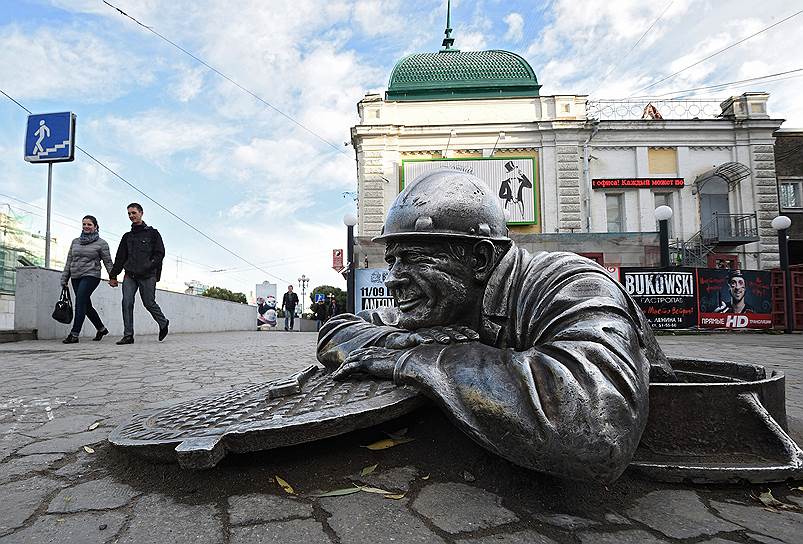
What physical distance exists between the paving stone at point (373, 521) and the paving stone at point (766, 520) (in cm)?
85

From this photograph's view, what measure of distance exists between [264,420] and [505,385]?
724 millimetres

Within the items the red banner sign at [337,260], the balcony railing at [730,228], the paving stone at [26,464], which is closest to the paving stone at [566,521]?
the paving stone at [26,464]

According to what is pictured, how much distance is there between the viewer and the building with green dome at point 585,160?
68.4ft

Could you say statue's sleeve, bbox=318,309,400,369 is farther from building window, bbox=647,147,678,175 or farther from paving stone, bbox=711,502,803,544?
building window, bbox=647,147,678,175

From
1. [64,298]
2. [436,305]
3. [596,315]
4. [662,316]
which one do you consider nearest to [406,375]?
[436,305]

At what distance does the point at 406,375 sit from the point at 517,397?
1.22 feet

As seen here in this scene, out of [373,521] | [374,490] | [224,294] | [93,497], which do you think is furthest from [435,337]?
[224,294]

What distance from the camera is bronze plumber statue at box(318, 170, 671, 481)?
125 centimetres

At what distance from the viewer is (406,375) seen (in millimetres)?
1535

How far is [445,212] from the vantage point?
5.76 feet

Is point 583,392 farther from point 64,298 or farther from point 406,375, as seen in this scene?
point 64,298

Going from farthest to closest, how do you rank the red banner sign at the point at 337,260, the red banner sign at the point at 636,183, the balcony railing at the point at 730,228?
1. the red banner sign at the point at 636,183
2. the balcony railing at the point at 730,228
3. the red banner sign at the point at 337,260

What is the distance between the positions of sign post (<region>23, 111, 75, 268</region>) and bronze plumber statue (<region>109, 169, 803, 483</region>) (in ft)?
32.8

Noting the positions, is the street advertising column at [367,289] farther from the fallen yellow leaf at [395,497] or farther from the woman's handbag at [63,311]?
the fallen yellow leaf at [395,497]
